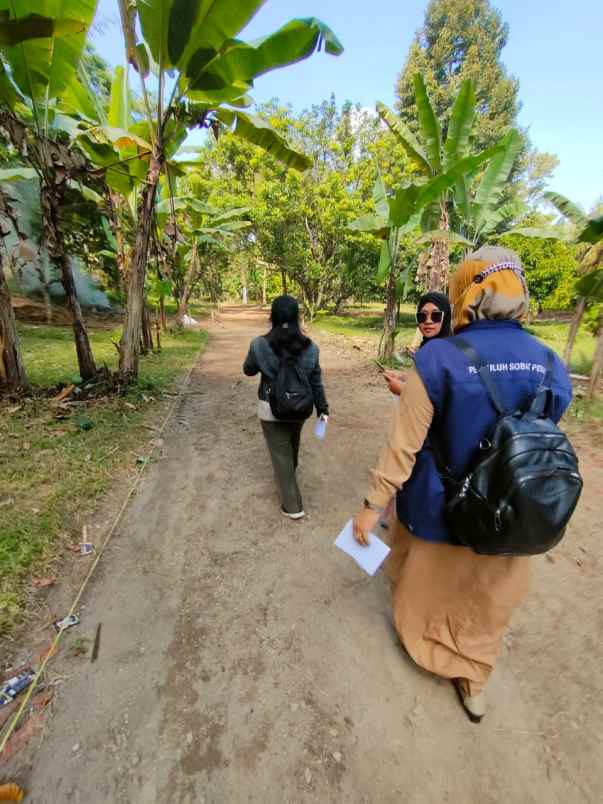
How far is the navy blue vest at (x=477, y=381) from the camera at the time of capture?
53.6 inches

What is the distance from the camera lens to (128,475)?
12.4ft

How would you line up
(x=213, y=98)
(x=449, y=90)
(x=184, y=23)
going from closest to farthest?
(x=184, y=23)
(x=213, y=98)
(x=449, y=90)

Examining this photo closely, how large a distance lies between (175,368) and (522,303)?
7.82 m

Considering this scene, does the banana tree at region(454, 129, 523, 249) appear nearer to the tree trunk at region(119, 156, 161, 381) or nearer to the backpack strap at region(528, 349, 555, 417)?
the tree trunk at region(119, 156, 161, 381)

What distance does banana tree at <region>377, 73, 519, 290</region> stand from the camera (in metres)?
5.65

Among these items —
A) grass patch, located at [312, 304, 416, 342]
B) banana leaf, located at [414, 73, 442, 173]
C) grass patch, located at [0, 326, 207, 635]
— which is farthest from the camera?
grass patch, located at [312, 304, 416, 342]

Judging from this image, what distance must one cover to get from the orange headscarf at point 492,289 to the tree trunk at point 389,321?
22.8 feet

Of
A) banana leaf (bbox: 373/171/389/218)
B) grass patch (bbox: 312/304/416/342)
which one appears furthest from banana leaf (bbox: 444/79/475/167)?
grass patch (bbox: 312/304/416/342)

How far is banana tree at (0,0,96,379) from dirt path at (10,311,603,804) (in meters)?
4.14

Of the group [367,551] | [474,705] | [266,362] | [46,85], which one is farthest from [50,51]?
[474,705]

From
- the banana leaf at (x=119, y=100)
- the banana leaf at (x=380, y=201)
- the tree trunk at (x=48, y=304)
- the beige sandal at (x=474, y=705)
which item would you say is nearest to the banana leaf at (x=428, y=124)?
the banana leaf at (x=380, y=201)

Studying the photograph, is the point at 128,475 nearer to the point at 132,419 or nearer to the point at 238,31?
the point at 132,419

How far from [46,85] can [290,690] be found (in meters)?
6.16

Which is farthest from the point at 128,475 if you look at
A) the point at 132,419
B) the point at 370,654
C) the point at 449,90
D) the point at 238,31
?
the point at 449,90
